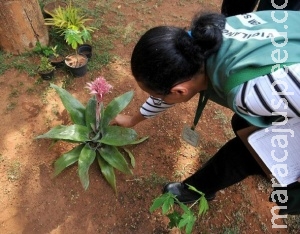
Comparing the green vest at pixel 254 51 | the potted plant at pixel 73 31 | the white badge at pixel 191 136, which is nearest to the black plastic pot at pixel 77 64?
the potted plant at pixel 73 31

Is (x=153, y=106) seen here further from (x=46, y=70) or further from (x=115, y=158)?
(x=46, y=70)

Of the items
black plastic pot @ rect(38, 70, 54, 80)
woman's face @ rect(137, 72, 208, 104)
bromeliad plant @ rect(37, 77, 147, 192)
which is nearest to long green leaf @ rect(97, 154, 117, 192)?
bromeliad plant @ rect(37, 77, 147, 192)

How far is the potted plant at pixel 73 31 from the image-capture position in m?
2.75

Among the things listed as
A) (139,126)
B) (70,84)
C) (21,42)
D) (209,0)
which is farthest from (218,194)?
(209,0)

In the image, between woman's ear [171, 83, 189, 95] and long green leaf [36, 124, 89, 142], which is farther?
long green leaf [36, 124, 89, 142]

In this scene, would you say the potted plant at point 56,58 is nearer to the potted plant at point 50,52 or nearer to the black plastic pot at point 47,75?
the potted plant at point 50,52

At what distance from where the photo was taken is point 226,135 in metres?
2.56

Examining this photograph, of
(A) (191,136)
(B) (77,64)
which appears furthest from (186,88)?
(B) (77,64)

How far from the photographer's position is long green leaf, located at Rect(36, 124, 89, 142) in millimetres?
1975

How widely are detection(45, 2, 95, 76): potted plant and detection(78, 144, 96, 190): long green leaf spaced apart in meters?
1.00

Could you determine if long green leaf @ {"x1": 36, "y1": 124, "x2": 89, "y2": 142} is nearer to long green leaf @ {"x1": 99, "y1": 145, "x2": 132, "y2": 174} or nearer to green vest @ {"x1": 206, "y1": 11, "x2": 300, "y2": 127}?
long green leaf @ {"x1": 99, "y1": 145, "x2": 132, "y2": 174}

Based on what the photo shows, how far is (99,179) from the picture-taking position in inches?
85.1

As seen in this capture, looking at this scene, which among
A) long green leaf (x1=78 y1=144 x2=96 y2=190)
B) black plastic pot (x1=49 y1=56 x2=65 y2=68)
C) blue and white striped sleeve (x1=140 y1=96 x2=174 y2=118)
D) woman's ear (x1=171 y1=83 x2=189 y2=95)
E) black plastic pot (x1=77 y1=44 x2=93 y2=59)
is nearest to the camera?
woman's ear (x1=171 y1=83 x2=189 y2=95)

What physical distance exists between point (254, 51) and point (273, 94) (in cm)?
19
